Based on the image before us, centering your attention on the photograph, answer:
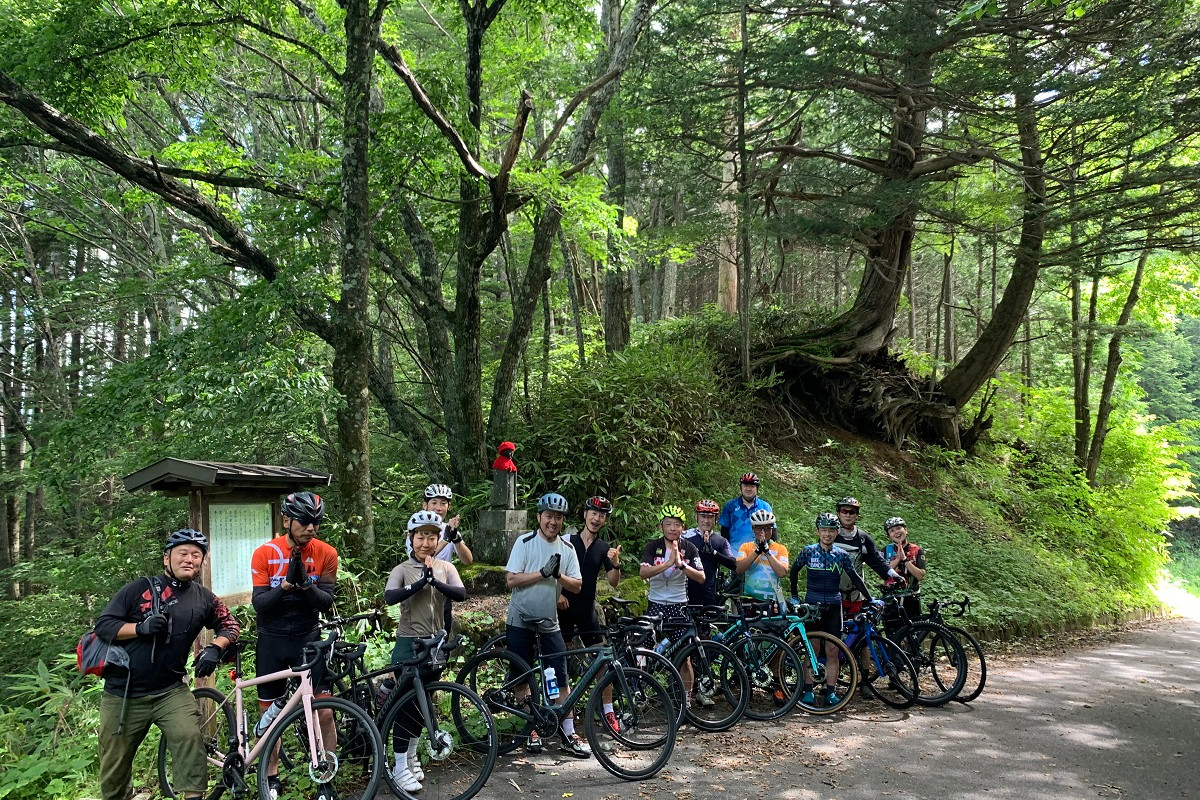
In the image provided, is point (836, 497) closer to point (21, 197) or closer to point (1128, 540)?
point (1128, 540)

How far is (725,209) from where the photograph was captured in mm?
17703

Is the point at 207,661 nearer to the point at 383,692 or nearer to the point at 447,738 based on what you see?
the point at 383,692

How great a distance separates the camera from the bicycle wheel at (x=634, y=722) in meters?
5.07

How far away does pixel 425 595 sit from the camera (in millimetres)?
4949

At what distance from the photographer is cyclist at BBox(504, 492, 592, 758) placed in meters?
5.41

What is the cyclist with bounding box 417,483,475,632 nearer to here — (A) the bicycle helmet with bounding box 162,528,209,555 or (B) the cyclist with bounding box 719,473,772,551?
A: (A) the bicycle helmet with bounding box 162,528,209,555

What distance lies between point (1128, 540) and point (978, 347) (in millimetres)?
5458

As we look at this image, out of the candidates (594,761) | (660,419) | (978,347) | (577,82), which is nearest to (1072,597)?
(978,347)

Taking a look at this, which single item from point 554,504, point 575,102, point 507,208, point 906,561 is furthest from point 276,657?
point 575,102

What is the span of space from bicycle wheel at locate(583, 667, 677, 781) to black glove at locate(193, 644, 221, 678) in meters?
2.48

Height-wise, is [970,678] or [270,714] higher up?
[270,714]

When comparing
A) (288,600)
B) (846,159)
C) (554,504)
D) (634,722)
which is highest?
(846,159)

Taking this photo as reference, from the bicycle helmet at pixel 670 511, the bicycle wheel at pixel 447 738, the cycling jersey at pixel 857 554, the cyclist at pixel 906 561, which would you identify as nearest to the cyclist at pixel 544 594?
the bicycle wheel at pixel 447 738

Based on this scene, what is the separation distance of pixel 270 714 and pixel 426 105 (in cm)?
699
